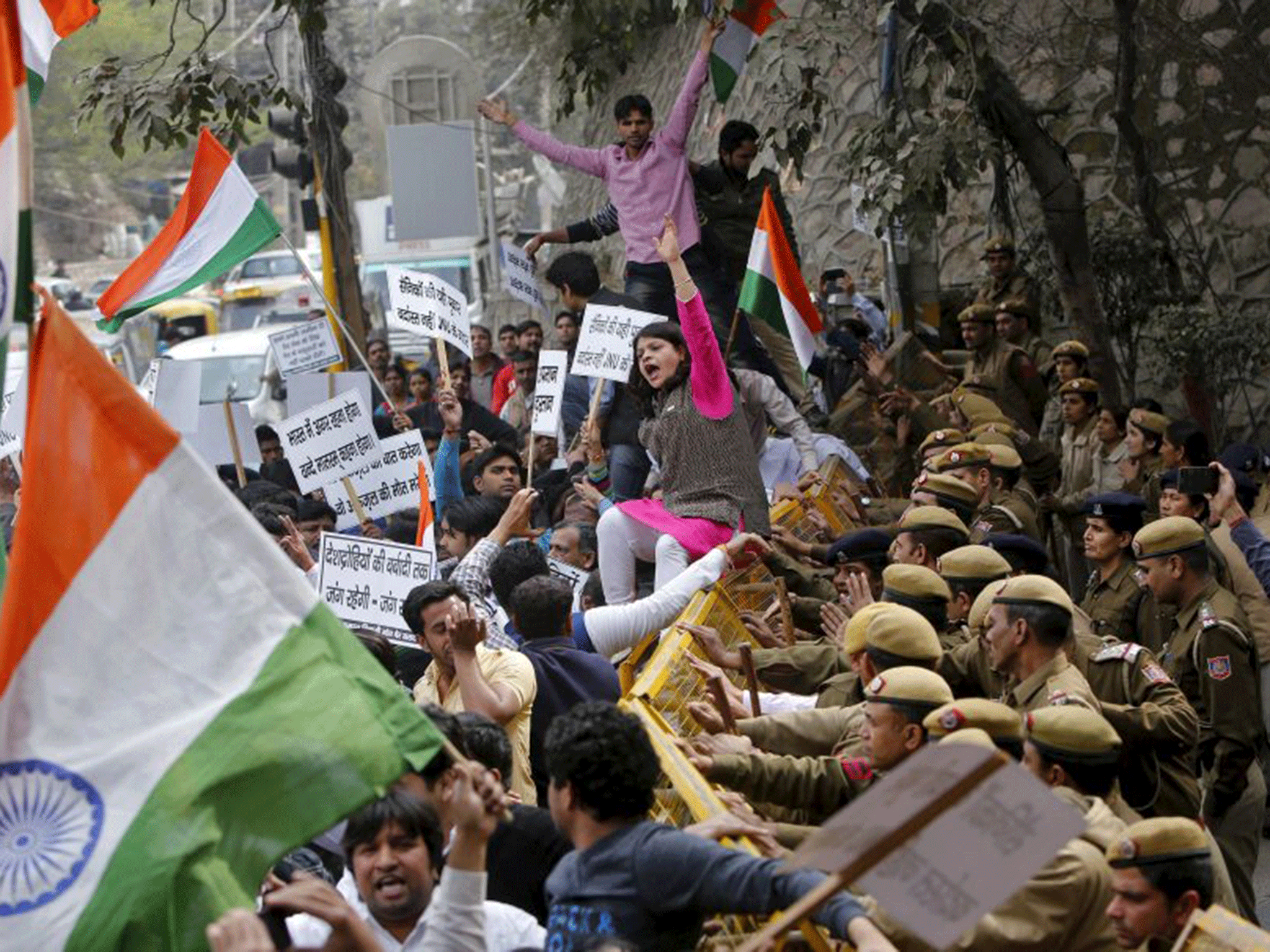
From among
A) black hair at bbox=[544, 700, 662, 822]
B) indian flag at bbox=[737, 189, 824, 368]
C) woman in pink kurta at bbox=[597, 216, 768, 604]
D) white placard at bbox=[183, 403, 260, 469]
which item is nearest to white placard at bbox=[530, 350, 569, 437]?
indian flag at bbox=[737, 189, 824, 368]

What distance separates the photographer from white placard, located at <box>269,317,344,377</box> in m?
14.4

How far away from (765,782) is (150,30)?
5346 cm

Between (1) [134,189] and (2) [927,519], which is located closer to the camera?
(2) [927,519]

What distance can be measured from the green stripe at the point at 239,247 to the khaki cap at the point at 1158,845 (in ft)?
23.4

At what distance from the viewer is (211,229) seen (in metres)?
11.2

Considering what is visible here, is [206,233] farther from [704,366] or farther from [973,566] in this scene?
[973,566]

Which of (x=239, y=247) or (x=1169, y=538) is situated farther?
(x=239, y=247)

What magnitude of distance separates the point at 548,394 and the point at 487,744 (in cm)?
653

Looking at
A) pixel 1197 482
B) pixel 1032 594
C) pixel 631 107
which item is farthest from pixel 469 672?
pixel 631 107

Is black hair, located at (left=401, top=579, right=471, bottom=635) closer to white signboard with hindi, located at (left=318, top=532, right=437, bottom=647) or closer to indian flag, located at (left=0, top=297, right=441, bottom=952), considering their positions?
white signboard with hindi, located at (left=318, top=532, right=437, bottom=647)

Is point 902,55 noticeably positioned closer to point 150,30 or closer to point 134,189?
point 150,30

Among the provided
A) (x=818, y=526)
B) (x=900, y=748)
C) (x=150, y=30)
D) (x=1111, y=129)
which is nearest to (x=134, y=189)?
(x=150, y=30)

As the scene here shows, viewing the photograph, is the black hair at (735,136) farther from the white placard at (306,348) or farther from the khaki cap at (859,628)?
the khaki cap at (859,628)

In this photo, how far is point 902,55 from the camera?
45.1ft
